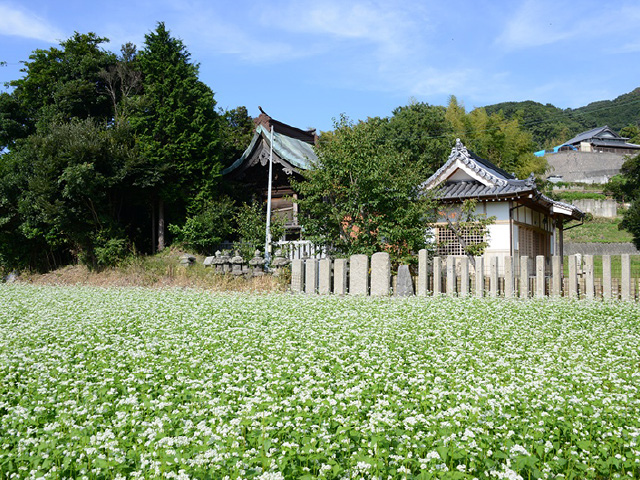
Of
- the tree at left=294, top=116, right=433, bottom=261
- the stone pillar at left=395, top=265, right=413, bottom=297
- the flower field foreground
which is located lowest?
the flower field foreground

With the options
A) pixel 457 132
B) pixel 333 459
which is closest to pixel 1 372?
pixel 333 459

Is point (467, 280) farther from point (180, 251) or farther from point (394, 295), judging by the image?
point (180, 251)

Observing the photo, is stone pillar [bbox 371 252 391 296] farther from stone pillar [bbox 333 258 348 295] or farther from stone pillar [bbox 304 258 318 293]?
stone pillar [bbox 304 258 318 293]

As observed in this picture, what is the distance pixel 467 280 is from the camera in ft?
37.3

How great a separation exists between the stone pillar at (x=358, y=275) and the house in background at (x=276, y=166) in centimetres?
727

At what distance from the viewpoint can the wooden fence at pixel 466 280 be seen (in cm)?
1055

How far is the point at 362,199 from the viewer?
1365 centimetres

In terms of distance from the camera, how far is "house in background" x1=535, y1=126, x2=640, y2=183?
61969mm

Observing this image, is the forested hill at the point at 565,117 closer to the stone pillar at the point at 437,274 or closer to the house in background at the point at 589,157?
the house in background at the point at 589,157

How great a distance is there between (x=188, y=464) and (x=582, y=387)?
3.48m

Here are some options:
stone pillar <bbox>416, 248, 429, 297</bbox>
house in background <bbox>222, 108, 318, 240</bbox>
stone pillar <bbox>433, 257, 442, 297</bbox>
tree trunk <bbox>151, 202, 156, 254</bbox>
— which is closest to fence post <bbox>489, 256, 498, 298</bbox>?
stone pillar <bbox>433, 257, 442, 297</bbox>

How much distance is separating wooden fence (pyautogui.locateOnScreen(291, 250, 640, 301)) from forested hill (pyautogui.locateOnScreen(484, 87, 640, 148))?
65.7 meters

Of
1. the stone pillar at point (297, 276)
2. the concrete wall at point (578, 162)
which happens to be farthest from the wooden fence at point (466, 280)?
the concrete wall at point (578, 162)

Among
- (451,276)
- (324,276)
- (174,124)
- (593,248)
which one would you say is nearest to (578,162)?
(593,248)
